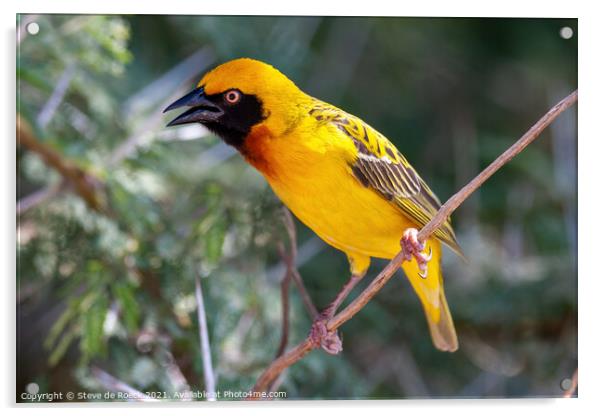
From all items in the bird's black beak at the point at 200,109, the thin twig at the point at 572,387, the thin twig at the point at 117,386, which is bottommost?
the thin twig at the point at 572,387

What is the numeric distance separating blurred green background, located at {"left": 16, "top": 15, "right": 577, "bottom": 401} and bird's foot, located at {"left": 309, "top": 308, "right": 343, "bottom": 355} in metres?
0.27

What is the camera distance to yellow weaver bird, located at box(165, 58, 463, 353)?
2.52 metres

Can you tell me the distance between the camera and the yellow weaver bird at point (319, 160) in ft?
8.27

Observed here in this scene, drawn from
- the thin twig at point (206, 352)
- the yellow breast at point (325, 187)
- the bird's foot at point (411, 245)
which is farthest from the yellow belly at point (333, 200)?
the thin twig at point (206, 352)

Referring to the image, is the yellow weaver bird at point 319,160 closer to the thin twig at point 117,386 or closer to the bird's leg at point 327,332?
the bird's leg at point 327,332

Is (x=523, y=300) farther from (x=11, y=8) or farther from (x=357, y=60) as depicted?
(x=11, y=8)

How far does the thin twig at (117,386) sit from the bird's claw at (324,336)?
602mm

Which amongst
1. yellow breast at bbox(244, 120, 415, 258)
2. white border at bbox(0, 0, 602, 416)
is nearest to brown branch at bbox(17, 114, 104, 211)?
white border at bbox(0, 0, 602, 416)

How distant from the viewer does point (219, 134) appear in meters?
2.65

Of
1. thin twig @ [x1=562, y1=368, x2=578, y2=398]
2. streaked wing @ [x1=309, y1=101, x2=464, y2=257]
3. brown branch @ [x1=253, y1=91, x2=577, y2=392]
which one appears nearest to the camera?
brown branch @ [x1=253, y1=91, x2=577, y2=392]

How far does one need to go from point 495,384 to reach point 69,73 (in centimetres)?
191

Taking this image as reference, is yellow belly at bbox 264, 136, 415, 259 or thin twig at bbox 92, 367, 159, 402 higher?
yellow belly at bbox 264, 136, 415, 259

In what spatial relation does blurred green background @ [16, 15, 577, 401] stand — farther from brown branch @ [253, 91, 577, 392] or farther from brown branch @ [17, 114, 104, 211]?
brown branch @ [253, 91, 577, 392]

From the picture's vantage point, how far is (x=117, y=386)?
2.93 m
